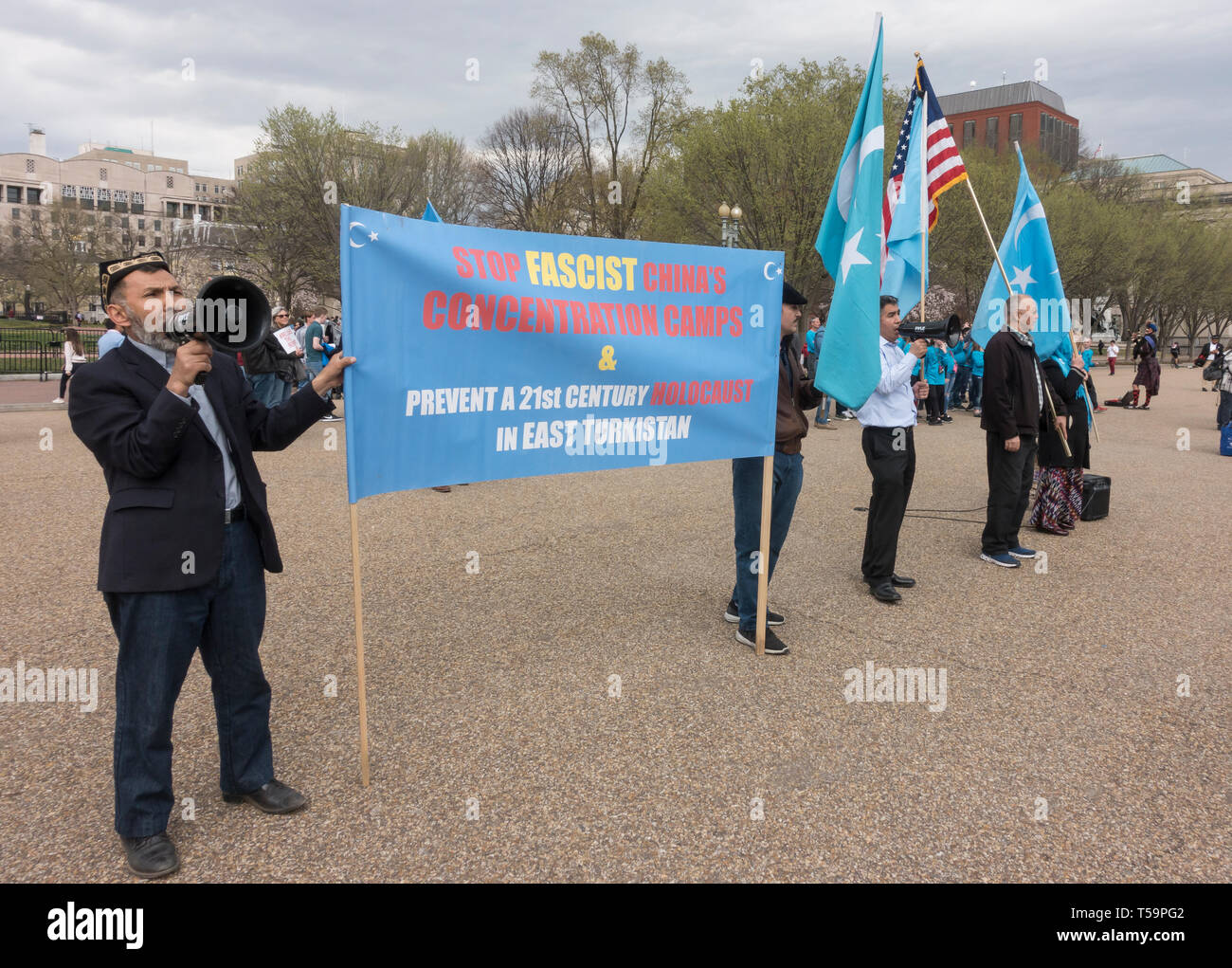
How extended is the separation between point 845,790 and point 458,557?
4032 millimetres

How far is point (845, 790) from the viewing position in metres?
3.43

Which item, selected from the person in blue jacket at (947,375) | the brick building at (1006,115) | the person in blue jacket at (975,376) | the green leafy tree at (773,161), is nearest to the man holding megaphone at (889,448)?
the person in blue jacket at (947,375)

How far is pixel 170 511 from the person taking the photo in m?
2.80

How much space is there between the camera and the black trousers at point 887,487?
5.98 m

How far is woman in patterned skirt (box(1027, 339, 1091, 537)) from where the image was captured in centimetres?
Result: 780

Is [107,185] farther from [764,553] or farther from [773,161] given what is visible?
[764,553]

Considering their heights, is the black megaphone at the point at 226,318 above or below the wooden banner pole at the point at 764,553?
above

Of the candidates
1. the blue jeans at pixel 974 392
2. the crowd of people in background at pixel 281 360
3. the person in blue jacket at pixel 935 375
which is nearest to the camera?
the crowd of people in background at pixel 281 360

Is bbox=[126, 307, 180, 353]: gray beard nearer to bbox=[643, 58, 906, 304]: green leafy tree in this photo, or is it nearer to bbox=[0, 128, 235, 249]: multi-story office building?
bbox=[643, 58, 906, 304]: green leafy tree

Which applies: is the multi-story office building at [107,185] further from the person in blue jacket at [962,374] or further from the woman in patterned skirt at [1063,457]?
the woman in patterned skirt at [1063,457]

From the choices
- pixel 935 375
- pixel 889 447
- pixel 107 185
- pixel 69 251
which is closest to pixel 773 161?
pixel 935 375

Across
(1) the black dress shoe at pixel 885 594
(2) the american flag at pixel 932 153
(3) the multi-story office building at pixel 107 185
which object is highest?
(3) the multi-story office building at pixel 107 185

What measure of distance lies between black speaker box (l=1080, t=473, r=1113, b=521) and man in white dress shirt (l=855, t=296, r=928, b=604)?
351 centimetres
